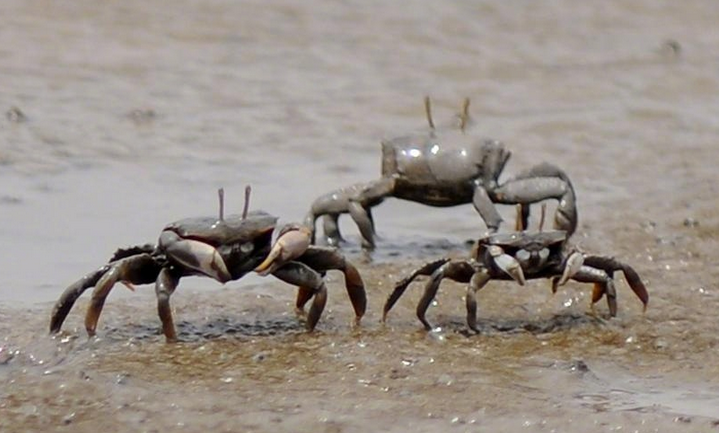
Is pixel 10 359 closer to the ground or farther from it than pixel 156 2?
closer to the ground

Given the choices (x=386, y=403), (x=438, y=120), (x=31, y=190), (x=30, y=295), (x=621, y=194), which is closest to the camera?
(x=386, y=403)

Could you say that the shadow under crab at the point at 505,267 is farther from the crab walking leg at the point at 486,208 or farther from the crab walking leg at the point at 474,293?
the crab walking leg at the point at 486,208

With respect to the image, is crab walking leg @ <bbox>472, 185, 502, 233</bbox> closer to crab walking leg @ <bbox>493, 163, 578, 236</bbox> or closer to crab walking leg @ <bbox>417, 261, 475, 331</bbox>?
crab walking leg @ <bbox>493, 163, 578, 236</bbox>

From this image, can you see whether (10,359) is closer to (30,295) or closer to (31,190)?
(30,295)

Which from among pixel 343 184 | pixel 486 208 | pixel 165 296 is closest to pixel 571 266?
pixel 486 208

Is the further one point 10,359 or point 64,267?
point 64,267

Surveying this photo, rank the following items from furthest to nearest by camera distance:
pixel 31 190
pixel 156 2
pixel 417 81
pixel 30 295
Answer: pixel 156 2
pixel 417 81
pixel 31 190
pixel 30 295

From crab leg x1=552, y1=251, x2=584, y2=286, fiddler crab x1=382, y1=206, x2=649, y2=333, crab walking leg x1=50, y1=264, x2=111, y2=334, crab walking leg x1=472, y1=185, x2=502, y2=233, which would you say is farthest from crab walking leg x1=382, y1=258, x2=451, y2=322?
crab walking leg x1=472, y1=185, x2=502, y2=233

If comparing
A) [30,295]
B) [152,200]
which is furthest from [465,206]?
[30,295]
